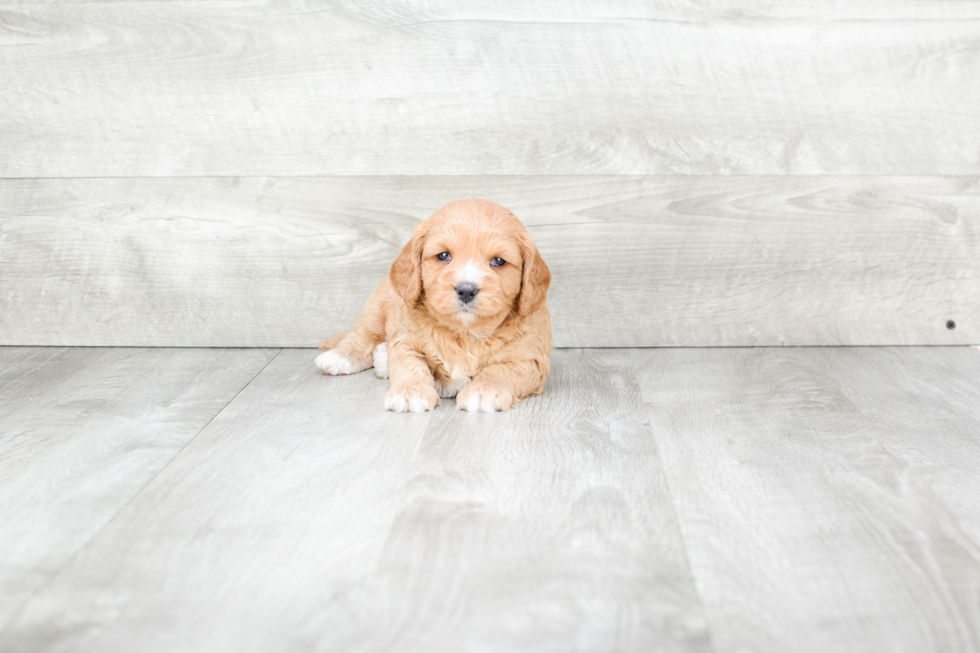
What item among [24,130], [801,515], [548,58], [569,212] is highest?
[548,58]

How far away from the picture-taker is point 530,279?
2.11 metres

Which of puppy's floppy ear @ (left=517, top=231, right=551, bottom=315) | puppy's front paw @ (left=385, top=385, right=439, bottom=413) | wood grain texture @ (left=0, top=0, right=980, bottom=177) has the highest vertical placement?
wood grain texture @ (left=0, top=0, right=980, bottom=177)

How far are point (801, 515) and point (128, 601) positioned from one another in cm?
113

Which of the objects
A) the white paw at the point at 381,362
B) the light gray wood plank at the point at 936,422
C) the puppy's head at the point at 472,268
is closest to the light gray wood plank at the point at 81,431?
the white paw at the point at 381,362

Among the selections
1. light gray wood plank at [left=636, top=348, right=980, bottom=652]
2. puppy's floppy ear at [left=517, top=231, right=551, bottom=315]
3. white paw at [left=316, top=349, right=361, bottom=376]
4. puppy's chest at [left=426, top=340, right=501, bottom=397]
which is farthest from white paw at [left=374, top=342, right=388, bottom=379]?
light gray wood plank at [left=636, top=348, right=980, bottom=652]

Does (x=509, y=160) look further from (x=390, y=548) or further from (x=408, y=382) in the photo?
(x=390, y=548)

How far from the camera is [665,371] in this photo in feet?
8.14

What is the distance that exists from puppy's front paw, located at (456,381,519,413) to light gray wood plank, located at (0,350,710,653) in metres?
0.04

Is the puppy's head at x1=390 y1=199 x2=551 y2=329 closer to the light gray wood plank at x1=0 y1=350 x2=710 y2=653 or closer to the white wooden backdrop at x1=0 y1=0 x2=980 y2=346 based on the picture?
the light gray wood plank at x1=0 y1=350 x2=710 y2=653

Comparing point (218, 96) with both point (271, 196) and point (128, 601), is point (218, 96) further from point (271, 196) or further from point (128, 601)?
point (128, 601)

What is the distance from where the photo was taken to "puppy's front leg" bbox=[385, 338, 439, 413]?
205 cm

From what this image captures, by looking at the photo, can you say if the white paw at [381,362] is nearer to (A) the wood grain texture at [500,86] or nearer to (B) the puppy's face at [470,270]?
(B) the puppy's face at [470,270]

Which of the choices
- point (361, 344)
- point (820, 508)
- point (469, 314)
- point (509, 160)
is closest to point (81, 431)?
point (361, 344)

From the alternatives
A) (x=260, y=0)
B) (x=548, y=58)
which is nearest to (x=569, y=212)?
(x=548, y=58)
